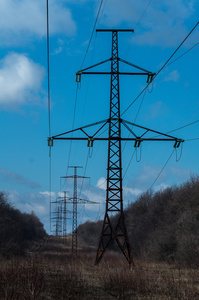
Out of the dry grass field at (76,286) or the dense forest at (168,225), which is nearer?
the dry grass field at (76,286)

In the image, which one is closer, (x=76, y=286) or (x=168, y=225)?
(x=76, y=286)

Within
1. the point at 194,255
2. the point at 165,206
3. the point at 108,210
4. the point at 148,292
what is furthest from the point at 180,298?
the point at 165,206

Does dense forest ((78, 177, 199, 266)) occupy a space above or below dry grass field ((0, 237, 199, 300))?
above

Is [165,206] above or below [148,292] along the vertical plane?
above

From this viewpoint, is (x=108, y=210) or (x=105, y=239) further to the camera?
(x=105, y=239)

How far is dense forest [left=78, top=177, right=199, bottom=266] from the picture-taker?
3000 cm

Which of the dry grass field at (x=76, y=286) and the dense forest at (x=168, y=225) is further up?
the dense forest at (x=168, y=225)

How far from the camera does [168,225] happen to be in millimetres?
42875

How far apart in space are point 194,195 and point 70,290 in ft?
104

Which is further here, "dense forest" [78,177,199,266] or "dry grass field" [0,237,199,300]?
"dense forest" [78,177,199,266]

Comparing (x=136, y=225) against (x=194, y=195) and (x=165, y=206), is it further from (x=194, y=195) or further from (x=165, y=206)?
(x=194, y=195)

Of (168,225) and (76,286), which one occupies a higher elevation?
(168,225)

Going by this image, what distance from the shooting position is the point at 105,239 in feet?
215

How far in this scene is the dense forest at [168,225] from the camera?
30.0 meters
